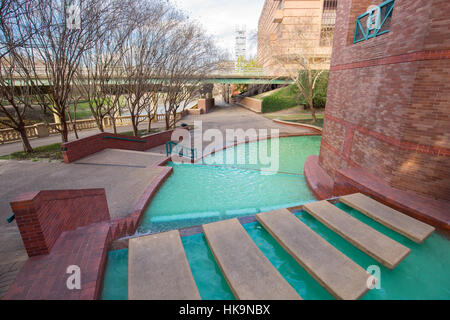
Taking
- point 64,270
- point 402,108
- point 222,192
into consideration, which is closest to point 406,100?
point 402,108

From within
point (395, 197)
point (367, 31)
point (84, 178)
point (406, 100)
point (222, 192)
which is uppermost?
point (367, 31)

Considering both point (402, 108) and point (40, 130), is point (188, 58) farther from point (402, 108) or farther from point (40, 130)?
point (402, 108)

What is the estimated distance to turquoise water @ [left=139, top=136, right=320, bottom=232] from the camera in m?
6.24

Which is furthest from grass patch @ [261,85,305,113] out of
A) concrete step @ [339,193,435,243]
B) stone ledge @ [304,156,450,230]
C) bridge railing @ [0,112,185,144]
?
concrete step @ [339,193,435,243]

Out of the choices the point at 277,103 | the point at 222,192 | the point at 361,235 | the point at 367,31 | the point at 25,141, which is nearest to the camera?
the point at 361,235

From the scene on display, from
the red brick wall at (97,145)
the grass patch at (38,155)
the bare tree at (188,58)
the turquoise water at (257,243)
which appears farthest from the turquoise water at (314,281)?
the bare tree at (188,58)

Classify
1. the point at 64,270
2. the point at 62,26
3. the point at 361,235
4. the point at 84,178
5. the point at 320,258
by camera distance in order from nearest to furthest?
the point at 64,270, the point at 320,258, the point at 361,235, the point at 84,178, the point at 62,26

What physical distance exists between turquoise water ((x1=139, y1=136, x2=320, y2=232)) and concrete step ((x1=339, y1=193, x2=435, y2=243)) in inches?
79.6

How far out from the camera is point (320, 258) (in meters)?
3.34

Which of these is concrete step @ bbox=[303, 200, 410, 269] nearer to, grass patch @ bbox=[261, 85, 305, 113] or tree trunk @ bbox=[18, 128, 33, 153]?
tree trunk @ bbox=[18, 128, 33, 153]

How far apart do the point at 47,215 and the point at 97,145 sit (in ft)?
27.3

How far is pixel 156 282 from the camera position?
9.44 feet
